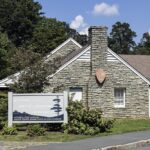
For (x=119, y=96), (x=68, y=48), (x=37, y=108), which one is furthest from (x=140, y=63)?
(x=37, y=108)

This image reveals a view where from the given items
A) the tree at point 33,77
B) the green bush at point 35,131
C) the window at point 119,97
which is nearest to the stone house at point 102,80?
the window at point 119,97

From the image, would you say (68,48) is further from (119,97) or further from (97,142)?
(97,142)

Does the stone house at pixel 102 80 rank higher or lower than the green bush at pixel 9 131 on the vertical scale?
higher

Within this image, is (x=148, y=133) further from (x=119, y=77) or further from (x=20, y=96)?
(x=119, y=77)

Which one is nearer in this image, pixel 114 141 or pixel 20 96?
pixel 114 141

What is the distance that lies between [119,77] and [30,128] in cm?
1380

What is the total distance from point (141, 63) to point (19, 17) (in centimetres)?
4593

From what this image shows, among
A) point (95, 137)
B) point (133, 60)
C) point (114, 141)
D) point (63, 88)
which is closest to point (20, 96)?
point (95, 137)

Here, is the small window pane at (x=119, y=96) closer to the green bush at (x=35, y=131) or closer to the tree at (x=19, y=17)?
the green bush at (x=35, y=131)

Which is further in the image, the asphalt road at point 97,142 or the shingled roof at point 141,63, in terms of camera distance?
the shingled roof at point 141,63

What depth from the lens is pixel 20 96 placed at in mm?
22391

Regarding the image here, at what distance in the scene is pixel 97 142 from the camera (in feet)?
59.2

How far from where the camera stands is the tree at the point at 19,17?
269ft

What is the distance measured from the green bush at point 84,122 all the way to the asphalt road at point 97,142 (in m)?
1.19
